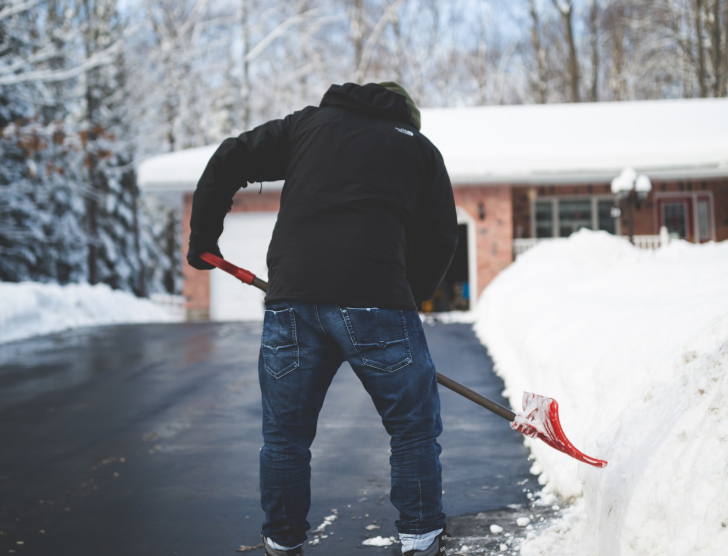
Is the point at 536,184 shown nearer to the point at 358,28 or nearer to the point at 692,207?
the point at 692,207

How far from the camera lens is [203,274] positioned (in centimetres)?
1543

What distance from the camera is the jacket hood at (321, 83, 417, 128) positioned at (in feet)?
8.05

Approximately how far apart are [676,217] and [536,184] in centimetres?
384

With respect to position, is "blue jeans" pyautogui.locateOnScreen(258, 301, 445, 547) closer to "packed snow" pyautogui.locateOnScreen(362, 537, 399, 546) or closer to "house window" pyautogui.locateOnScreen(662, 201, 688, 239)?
"packed snow" pyautogui.locateOnScreen(362, 537, 399, 546)

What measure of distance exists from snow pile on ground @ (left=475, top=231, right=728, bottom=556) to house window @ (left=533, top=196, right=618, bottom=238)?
393 inches

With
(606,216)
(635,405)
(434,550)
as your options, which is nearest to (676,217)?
(606,216)

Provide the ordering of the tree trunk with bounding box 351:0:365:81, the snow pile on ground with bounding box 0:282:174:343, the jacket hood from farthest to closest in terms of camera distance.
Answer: the tree trunk with bounding box 351:0:365:81
the snow pile on ground with bounding box 0:282:174:343
the jacket hood

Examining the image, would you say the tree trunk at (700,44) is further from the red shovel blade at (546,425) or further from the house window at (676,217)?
the red shovel blade at (546,425)

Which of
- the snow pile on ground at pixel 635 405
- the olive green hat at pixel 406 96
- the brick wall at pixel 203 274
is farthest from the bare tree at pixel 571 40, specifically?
the olive green hat at pixel 406 96

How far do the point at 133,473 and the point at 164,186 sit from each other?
37.8 ft

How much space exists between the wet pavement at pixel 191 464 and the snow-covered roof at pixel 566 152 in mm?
7701

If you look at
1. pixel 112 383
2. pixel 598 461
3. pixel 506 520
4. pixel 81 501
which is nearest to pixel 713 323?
pixel 598 461

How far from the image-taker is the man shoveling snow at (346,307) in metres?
2.28

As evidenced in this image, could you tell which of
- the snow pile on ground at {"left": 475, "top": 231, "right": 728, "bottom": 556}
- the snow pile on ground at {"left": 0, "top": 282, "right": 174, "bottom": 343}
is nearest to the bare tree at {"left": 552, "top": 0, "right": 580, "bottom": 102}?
the snow pile on ground at {"left": 0, "top": 282, "right": 174, "bottom": 343}
